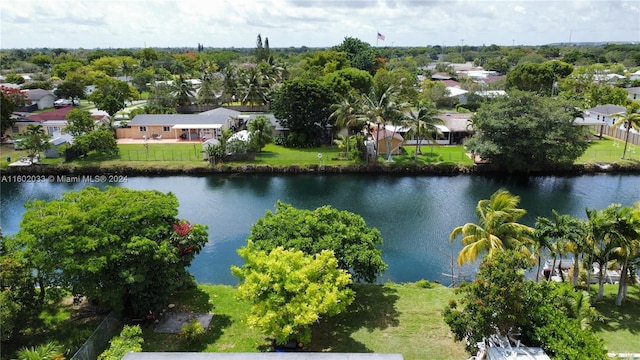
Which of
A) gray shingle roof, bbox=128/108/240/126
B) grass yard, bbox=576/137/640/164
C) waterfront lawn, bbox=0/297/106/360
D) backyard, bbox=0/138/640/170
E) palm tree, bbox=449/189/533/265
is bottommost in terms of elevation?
waterfront lawn, bbox=0/297/106/360

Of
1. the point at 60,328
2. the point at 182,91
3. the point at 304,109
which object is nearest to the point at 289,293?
the point at 60,328

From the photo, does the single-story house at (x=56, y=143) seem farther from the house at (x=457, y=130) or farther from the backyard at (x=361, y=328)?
the house at (x=457, y=130)

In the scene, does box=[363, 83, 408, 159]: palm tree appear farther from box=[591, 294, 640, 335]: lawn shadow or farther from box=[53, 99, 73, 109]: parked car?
box=[53, 99, 73, 109]: parked car

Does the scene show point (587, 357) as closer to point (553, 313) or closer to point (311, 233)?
point (553, 313)

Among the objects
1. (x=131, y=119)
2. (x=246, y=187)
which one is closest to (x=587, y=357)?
(x=246, y=187)

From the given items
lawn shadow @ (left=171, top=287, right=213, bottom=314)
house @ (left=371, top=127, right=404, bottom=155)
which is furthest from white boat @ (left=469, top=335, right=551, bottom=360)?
house @ (left=371, top=127, right=404, bottom=155)

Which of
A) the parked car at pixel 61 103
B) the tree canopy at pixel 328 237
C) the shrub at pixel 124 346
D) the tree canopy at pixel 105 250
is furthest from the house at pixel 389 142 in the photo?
the parked car at pixel 61 103

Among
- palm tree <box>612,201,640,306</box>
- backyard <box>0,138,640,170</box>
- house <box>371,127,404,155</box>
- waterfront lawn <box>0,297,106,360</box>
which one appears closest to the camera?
waterfront lawn <box>0,297,106,360</box>
